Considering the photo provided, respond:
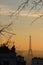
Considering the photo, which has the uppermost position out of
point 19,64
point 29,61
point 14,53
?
point 14,53

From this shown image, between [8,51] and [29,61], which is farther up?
[8,51]

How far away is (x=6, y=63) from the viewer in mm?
42906

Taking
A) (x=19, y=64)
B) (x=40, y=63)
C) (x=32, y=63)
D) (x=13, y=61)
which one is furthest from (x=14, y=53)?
(x=32, y=63)

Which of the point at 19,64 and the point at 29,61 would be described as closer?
the point at 19,64

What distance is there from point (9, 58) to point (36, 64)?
13735 millimetres

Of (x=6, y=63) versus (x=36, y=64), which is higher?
(x=6, y=63)

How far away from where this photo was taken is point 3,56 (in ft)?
138

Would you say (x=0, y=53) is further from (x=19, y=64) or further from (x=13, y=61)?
(x=19, y=64)

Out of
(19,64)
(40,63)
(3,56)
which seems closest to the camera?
(3,56)

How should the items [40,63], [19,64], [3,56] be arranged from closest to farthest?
1. [3,56]
2. [19,64]
3. [40,63]

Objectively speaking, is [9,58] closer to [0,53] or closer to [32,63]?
[0,53]

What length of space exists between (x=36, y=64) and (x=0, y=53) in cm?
1415

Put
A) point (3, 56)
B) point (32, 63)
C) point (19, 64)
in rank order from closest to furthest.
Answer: point (3, 56) < point (19, 64) < point (32, 63)

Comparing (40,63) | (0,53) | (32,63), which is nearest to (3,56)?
(0,53)
